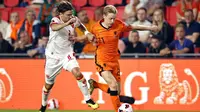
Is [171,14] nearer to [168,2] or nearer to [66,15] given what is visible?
[168,2]

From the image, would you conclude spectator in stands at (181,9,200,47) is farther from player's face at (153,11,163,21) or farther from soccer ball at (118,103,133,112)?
soccer ball at (118,103,133,112)

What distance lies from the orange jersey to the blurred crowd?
107 inches

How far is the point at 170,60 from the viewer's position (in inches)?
709

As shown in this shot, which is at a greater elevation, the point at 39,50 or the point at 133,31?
the point at 133,31

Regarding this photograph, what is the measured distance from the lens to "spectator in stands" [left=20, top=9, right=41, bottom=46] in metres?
20.7

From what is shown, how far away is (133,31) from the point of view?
19.0m

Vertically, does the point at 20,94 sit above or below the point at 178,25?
below

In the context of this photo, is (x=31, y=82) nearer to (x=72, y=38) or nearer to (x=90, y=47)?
(x=90, y=47)

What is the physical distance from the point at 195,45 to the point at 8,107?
193 inches

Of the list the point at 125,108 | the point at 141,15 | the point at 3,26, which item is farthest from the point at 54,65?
the point at 3,26

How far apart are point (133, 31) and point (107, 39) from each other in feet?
13.0

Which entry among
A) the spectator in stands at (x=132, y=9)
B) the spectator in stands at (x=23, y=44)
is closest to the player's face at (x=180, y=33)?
the spectator in stands at (x=132, y=9)

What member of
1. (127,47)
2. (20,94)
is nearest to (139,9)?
(127,47)

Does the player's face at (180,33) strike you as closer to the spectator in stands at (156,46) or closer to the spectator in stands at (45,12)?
the spectator in stands at (156,46)
